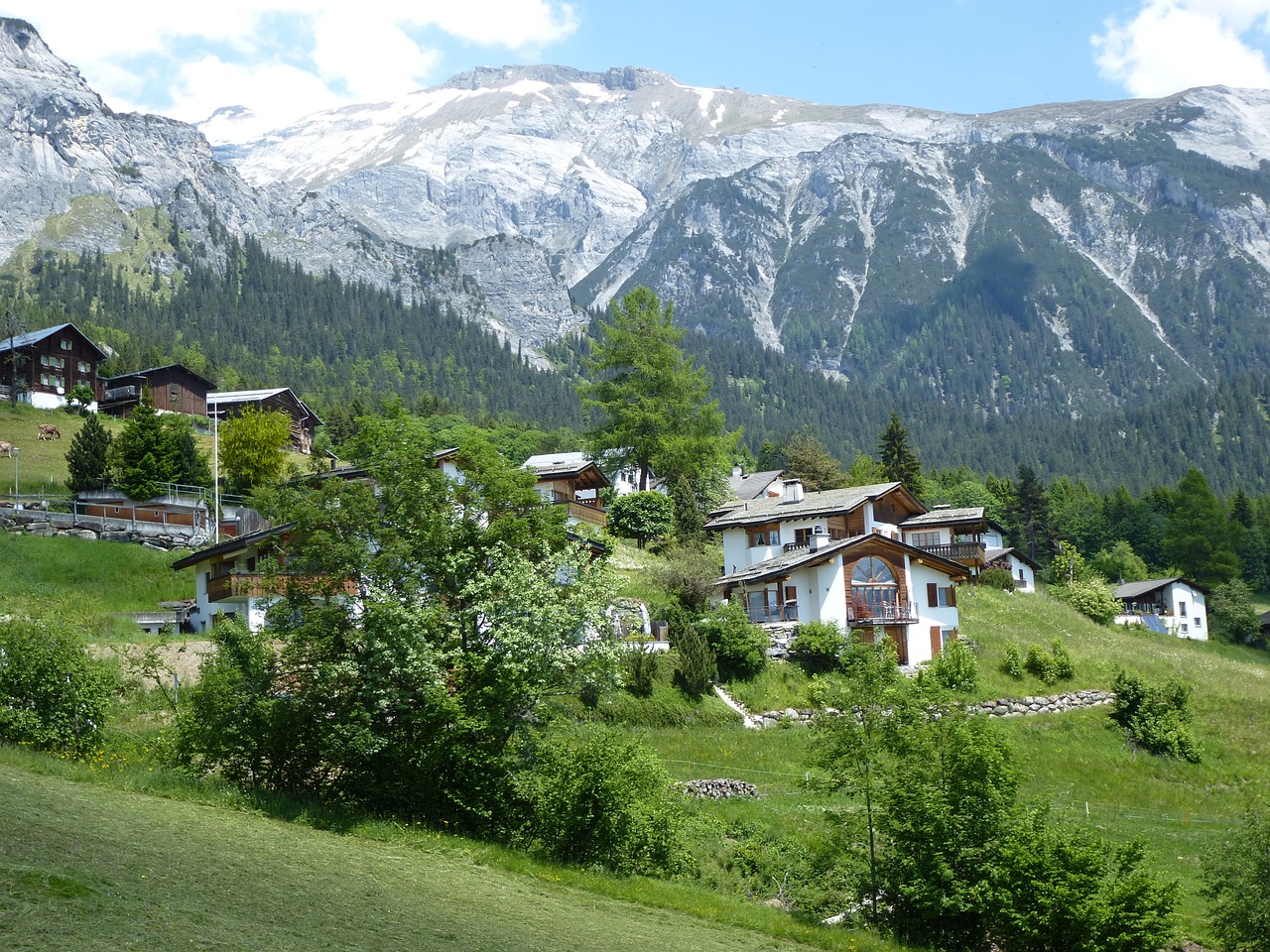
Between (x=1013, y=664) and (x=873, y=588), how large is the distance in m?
7.11

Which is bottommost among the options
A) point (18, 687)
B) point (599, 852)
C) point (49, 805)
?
Answer: point (599, 852)

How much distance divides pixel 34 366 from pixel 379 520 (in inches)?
3649

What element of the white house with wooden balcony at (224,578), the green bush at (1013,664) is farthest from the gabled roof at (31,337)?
the green bush at (1013,664)

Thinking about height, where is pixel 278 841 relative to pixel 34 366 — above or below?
below

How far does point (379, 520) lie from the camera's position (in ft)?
104

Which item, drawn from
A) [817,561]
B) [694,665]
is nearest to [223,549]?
[694,665]

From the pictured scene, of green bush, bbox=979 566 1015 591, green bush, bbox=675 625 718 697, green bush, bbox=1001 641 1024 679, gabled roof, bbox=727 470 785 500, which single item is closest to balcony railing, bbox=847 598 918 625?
green bush, bbox=1001 641 1024 679

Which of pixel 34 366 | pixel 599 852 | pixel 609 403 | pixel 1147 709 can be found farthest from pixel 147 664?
pixel 34 366

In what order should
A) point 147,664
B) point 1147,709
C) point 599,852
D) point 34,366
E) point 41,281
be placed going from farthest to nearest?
point 41,281, point 34,366, point 1147,709, point 147,664, point 599,852

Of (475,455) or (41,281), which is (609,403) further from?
(41,281)

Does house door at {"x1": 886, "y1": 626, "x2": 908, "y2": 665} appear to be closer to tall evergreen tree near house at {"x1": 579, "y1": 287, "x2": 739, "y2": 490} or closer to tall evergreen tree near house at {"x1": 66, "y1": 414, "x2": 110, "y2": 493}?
tall evergreen tree near house at {"x1": 579, "y1": 287, "x2": 739, "y2": 490}

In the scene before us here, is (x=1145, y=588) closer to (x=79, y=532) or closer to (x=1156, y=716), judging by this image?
(x=1156, y=716)

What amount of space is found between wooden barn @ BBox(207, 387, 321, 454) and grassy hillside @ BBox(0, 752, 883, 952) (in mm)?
92510

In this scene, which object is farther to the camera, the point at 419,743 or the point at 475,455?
the point at 475,455
